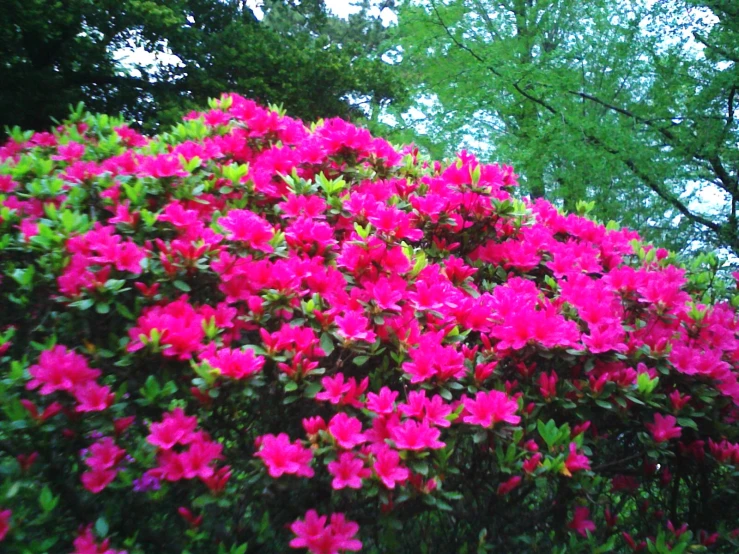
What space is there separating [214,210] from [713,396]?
1.72 metres

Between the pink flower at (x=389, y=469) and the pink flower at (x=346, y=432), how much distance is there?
7 centimetres

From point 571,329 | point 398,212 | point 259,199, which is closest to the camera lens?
point 571,329

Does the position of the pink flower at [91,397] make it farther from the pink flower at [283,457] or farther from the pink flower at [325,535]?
the pink flower at [325,535]

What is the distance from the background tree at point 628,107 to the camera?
582 cm

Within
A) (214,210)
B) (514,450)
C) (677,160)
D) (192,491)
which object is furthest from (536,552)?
(677,160)

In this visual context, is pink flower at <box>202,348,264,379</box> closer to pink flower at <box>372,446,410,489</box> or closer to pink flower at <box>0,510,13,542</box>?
pink flower at <box>372,446,410,489</box>

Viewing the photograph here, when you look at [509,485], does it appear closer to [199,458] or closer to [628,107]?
[199,458]

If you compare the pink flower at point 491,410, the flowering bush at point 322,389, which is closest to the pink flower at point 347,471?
the flowering bush at point 322,389

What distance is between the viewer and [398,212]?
2115 mm

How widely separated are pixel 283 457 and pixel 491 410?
1.74 feet

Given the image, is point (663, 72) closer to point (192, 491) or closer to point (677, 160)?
point (677, 160)

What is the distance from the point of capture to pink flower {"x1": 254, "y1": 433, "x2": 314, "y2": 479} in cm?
146

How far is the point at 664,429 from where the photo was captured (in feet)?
5.65

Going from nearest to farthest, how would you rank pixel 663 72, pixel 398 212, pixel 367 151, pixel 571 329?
pixel 571 329 < pixel 398 212 < pixel 367 151 < pixel 663 72
